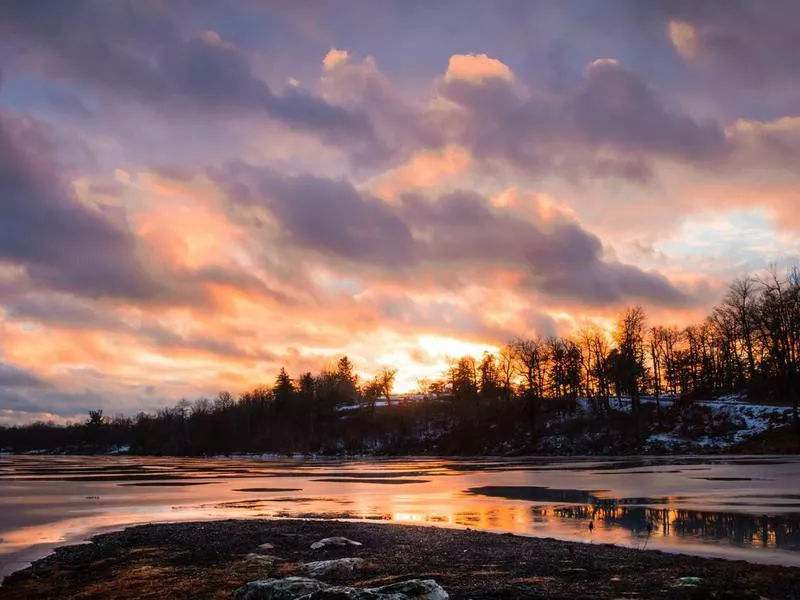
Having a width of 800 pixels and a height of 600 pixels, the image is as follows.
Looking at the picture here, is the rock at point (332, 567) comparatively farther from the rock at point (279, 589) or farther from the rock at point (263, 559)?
the rock at point (279, 589)

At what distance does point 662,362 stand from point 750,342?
23586 millimetres

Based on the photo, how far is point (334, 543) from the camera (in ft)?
Answer: 60.8

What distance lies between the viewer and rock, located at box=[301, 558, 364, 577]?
14.5 meters

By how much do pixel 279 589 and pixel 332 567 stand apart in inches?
162

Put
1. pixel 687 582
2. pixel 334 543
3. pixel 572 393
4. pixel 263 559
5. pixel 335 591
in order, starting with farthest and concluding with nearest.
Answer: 1. pixel 572 393
2. pixel 334 543
3. pixel 263 559
4. pixel 687 582
5. pixel 335 591

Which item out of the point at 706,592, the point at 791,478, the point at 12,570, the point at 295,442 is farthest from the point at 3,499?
the point at 295,442

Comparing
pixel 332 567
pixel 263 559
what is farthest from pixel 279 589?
pixel 263 559

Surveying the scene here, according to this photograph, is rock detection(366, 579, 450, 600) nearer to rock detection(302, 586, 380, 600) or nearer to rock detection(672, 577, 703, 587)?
rock detection(302, 586, 380, 600)

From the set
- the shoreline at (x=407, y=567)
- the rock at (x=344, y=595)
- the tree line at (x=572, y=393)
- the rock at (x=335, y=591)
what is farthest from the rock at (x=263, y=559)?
the tree line at (x=572, y=393)

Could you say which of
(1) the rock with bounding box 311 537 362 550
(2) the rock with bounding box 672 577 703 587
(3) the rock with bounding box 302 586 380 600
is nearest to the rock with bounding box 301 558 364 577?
(1) the rock with bounding box 311 537 362 550

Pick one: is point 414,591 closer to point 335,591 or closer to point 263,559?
point 335,591

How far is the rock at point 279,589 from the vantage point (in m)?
10.7

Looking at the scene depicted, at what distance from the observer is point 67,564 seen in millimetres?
17203

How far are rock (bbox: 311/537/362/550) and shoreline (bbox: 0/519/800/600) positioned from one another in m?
0.34
